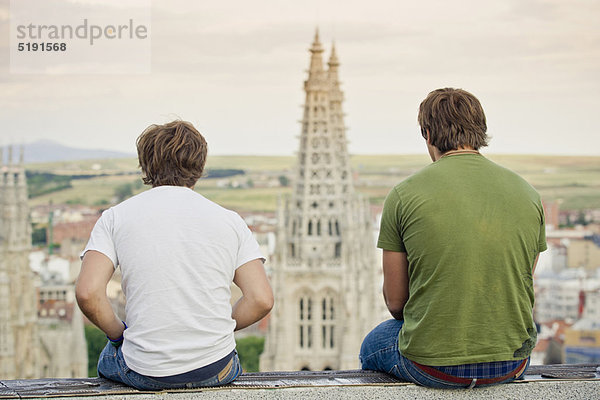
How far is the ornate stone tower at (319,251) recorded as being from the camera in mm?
38688

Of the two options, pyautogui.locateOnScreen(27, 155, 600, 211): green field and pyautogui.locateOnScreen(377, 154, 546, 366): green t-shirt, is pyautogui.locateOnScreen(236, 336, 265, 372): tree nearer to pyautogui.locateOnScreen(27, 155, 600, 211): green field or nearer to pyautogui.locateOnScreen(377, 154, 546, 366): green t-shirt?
pyautogui.locateOnScreen(27, 155, 600, 211): green field

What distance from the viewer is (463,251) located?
11.0ft

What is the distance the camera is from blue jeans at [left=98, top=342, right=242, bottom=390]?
3348mm

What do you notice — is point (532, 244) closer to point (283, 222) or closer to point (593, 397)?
point (593, 397)

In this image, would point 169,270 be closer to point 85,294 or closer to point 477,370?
point 85,294

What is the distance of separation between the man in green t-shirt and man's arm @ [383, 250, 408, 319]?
0.02m

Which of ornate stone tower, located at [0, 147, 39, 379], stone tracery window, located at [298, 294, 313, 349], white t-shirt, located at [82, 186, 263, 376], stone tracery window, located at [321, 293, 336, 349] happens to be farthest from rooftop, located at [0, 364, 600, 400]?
stone tracery window, located at [321, 293, 336, 349]

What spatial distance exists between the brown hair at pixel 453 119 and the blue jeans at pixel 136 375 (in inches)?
44.3

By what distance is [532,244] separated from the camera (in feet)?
11.3

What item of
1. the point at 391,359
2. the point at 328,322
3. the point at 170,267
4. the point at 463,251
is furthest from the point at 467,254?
the point at 328,322

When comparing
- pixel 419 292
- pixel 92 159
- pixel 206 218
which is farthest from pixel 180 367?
pixel 92 159

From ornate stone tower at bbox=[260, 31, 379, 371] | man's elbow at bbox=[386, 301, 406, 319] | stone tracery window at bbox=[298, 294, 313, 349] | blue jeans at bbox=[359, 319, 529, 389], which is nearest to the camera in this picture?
blue jeans at bbox=[359, 319, 529, 389]

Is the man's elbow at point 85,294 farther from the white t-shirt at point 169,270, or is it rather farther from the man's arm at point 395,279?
the man's arm at point 395,279

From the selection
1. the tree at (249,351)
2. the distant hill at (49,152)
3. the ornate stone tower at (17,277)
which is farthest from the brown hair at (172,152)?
the tree at (249,351)
